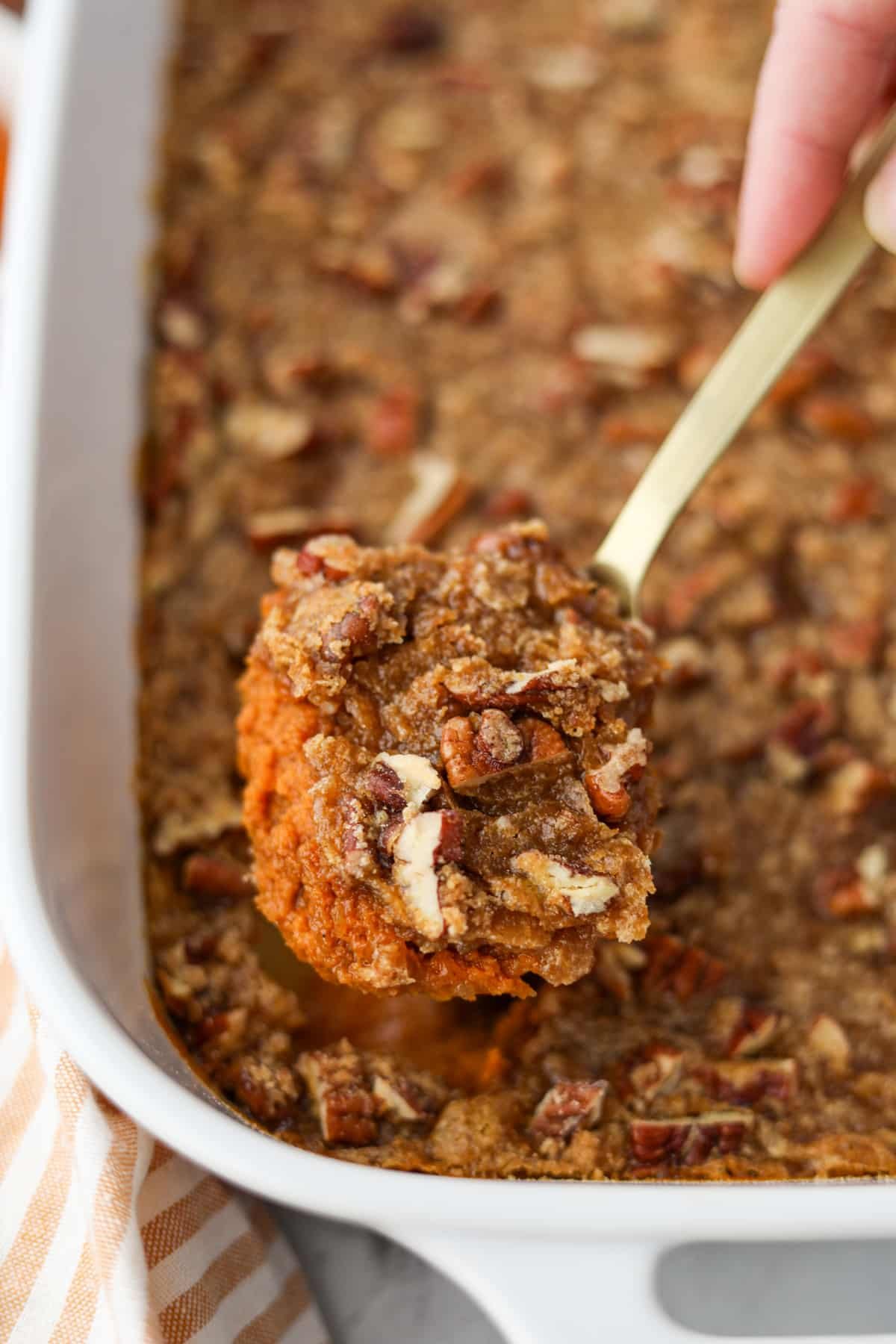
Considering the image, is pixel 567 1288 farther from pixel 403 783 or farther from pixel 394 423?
pixel 394 423

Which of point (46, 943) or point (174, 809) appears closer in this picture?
point (46, 943)

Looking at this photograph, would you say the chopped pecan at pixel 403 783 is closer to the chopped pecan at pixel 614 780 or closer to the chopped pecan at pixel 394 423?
the chopped pecan at pixel 614 780

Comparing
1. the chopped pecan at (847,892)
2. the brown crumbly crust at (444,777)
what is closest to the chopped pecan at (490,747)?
the brown crumbly crust at (444,777)

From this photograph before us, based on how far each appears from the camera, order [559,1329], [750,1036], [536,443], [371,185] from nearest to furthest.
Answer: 1. [559,1329]
2. [750,1036]
3. [536,443]
4. [371,185]

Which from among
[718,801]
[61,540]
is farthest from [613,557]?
[61,540]

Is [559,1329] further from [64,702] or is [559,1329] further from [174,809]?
[64,702]

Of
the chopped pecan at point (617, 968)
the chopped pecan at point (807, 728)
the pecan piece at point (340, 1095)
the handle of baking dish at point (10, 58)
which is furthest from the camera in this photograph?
the handle of baking dish at point (10, 58)
